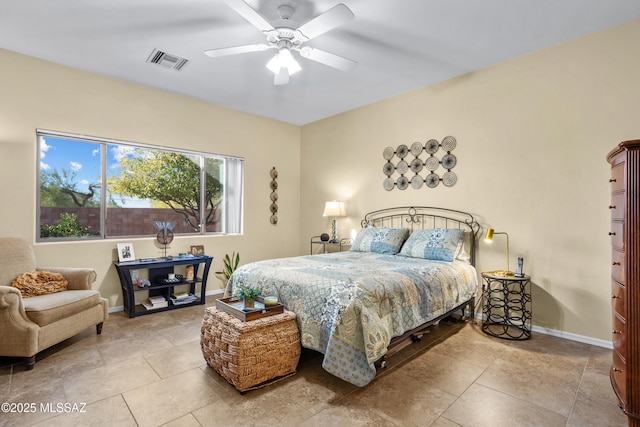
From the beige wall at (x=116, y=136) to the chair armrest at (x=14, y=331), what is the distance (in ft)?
4.22

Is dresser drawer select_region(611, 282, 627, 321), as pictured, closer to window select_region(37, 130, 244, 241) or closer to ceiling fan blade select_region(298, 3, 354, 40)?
ceiling fan blade select_region(298, 3, 354, 40)

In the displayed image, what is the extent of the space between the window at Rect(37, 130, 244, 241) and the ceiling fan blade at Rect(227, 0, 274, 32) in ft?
8.73

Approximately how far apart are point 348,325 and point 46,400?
1994 millimetres

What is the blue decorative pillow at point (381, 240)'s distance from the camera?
3936 mm

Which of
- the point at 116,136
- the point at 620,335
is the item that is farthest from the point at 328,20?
the point at 116,136

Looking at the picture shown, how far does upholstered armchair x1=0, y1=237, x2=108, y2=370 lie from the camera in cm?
242

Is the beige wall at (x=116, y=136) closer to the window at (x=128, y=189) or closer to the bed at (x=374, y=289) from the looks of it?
the window at (x=128, y=189)

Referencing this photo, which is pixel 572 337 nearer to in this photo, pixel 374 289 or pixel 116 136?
pixel 374 289

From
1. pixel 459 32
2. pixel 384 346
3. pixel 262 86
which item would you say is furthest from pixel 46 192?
pixel 459 32

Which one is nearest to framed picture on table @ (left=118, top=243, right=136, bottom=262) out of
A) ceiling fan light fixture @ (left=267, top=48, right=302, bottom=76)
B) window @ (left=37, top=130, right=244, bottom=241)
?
window @ (left=37, top=130, right=244, bottom=241)

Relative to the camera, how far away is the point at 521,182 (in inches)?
134

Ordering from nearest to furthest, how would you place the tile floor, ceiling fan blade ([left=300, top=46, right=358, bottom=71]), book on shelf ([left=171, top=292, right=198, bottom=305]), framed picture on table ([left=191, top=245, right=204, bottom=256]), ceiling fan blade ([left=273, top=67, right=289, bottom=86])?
the tile floor → ceiling fan blade ([left=300, top=46, right=358, bottom=71]) → ceiling fan blade ([left=273, top=67, right=289, bottom=86]) → book on shelf ([left=171, top=292, right=198, bottom=305]) → framed picture on table ([left=191, top=245, right=204, bottom=256])

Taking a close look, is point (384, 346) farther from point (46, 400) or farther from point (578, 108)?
point (578, 108)

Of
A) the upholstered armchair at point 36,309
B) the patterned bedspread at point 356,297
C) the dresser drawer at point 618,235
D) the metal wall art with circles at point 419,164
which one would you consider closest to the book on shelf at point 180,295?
the upholstered armchair at point 36,309
